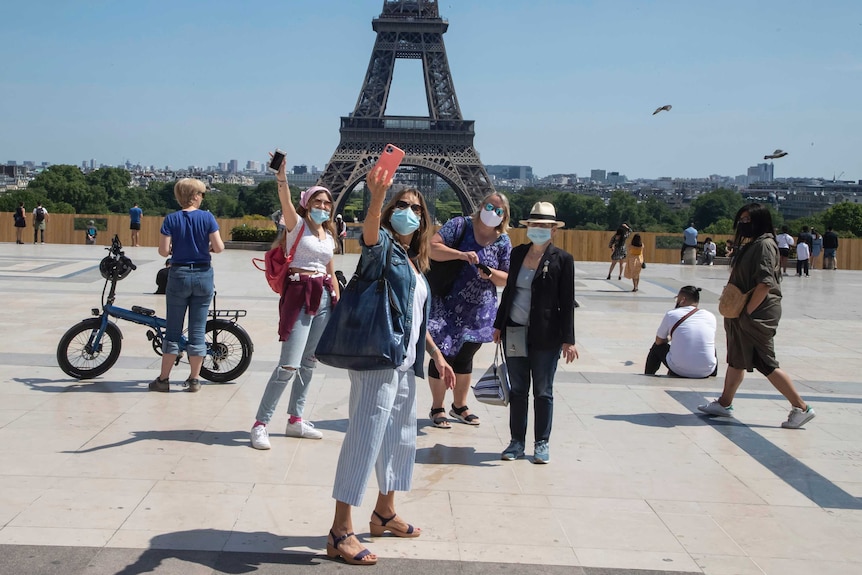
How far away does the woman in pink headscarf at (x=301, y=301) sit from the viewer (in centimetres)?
632

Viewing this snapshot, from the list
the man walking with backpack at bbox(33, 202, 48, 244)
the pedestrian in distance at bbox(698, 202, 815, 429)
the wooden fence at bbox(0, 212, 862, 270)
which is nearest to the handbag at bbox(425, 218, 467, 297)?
the pedestrian in distance at bbox(698, 202, 815, 429)

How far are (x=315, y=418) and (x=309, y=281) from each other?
127 centimetres

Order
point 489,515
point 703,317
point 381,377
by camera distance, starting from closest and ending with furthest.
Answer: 1. point 381,377
2. point 489,515
3. point 703,317

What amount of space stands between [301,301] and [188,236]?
5.00 ft

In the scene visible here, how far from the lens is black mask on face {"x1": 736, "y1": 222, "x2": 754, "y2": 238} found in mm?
7277

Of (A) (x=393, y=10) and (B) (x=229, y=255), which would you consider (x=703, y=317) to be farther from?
(A) (x=393, y=10)

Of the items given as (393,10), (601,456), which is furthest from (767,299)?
(393,10)

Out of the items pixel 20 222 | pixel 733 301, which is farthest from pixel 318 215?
pixel 20 222

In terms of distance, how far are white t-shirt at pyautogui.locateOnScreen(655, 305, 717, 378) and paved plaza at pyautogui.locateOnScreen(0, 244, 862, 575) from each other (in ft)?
0.61

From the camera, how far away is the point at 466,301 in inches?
264

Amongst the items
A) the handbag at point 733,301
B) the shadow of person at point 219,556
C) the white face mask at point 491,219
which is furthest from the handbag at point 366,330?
the handbag at point 733,301

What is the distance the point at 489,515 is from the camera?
16.9 ft

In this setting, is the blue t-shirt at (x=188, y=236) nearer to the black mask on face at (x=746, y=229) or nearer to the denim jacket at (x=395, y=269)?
the denim jacket at (x=395, y=269)

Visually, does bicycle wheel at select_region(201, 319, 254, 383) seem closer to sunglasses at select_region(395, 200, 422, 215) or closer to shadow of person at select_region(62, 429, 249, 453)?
shadow of person at select_region(62, 429, 249, 453)
